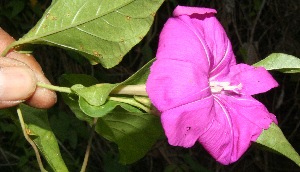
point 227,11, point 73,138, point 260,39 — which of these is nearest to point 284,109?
point 260,39

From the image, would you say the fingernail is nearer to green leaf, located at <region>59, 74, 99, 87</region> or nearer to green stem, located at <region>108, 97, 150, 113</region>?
green leaf, located at <region>59, 74, 99, 87</region>

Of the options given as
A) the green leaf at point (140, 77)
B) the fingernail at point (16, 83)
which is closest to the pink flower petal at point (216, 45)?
the green leaf at point (140, 77)

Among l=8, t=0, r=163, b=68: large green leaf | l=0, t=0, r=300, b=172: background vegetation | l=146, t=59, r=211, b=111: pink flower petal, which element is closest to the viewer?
l=146, t=59, r=211, b=111: pink flower petal

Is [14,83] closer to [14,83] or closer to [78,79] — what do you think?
[14,83]

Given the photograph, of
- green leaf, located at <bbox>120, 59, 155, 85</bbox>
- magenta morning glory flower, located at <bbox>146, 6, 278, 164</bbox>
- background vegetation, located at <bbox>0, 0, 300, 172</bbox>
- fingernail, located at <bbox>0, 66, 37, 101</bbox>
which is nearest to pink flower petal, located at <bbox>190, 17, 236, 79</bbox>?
magenta morning glory flower, located at <bbox>146, 6, 278, 164</bbox>

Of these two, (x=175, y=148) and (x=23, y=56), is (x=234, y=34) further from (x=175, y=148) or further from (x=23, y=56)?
(x=23, y=56)

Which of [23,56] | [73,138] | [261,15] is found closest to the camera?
[23,56]
